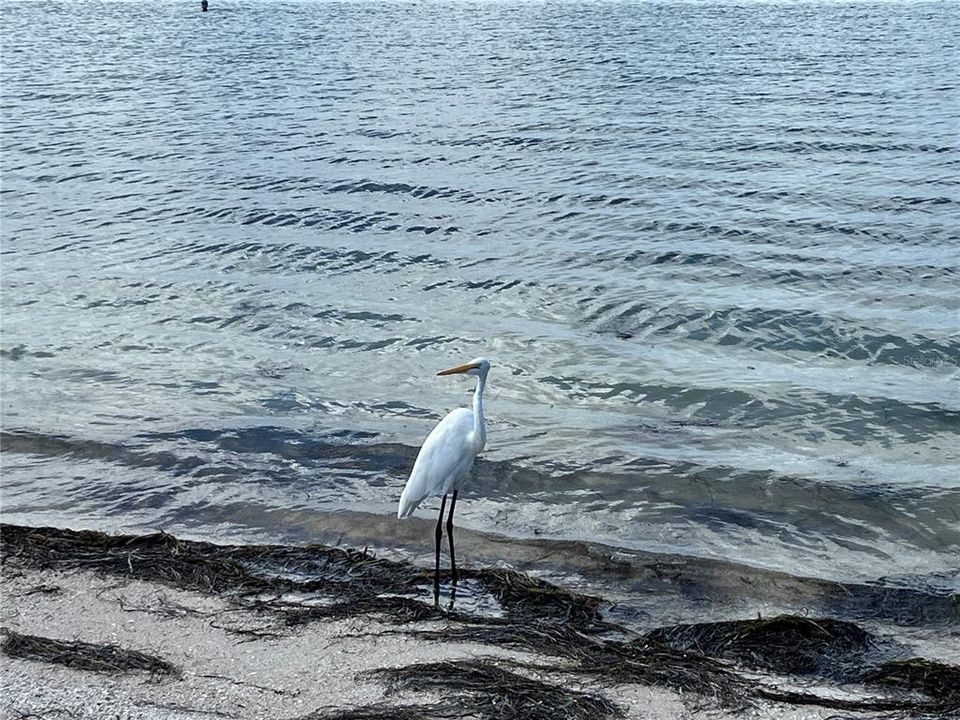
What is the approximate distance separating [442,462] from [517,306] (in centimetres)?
738

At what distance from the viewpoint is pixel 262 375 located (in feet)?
42.1

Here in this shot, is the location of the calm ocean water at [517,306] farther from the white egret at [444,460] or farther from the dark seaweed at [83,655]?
the dark seaweed at [83,655]

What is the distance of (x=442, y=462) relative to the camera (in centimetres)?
775

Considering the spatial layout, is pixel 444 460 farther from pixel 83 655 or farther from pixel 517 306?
pixel 517 306

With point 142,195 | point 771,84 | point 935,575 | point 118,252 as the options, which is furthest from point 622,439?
point 771,84

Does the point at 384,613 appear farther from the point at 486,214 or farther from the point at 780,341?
the point at 486,214

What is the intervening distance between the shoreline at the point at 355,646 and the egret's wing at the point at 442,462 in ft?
2.23

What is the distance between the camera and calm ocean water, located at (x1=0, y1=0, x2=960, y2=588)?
9.85 m

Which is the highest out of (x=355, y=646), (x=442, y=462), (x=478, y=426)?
(x=478, y=426)

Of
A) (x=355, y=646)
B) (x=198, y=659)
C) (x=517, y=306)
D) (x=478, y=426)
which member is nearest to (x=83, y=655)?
(x=198, y=659)

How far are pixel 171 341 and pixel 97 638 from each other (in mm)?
7564

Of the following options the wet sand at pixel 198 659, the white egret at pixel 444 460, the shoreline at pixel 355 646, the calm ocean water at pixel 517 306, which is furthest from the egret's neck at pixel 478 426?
the calm ocean water at pixel 517 306

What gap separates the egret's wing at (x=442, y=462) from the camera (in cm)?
Result: 775

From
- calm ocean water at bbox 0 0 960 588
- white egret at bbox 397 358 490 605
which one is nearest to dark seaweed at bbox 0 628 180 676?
white egret at bbox 397 358 490 605
